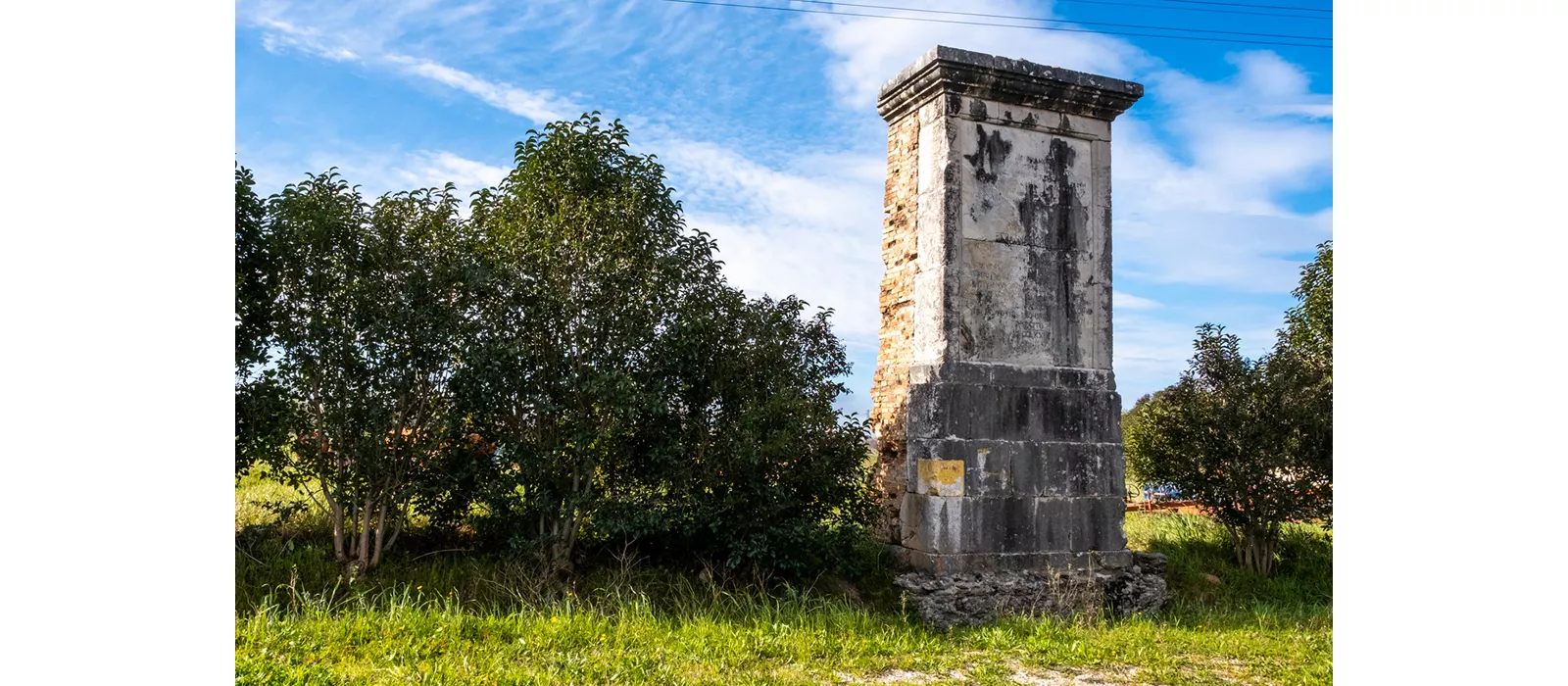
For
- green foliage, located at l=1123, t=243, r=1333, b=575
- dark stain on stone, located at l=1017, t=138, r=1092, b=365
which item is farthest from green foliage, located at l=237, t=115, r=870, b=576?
green foliage, located at l=1123, t=243, r=1333, b=575

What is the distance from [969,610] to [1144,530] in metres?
4.64

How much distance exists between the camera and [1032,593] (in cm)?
830

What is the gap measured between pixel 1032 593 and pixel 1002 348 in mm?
1978

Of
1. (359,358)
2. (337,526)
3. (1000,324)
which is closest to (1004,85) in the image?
(1000,324)

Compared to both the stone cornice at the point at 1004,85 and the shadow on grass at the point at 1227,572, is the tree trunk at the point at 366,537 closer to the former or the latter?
the stone cornice at the point at 1004,85

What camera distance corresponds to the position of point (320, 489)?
823 centimetres

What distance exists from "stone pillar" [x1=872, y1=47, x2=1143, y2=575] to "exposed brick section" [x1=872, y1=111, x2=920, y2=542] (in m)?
0.02

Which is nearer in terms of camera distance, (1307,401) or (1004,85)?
(1004,85)

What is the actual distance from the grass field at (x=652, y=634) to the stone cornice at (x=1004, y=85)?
4101 mm

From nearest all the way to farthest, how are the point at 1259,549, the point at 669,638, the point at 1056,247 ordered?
the point at 669,638 < the point at 1056,247 < the point at 1259,549

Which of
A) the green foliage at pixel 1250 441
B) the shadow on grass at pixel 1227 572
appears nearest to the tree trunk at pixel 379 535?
the shadow on grass at pixel 1227 572

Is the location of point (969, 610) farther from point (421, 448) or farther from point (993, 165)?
point (421, 448)

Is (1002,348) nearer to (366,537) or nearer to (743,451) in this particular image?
(743,451)

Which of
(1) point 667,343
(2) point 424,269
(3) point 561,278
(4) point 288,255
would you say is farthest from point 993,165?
(4) point 288,255
